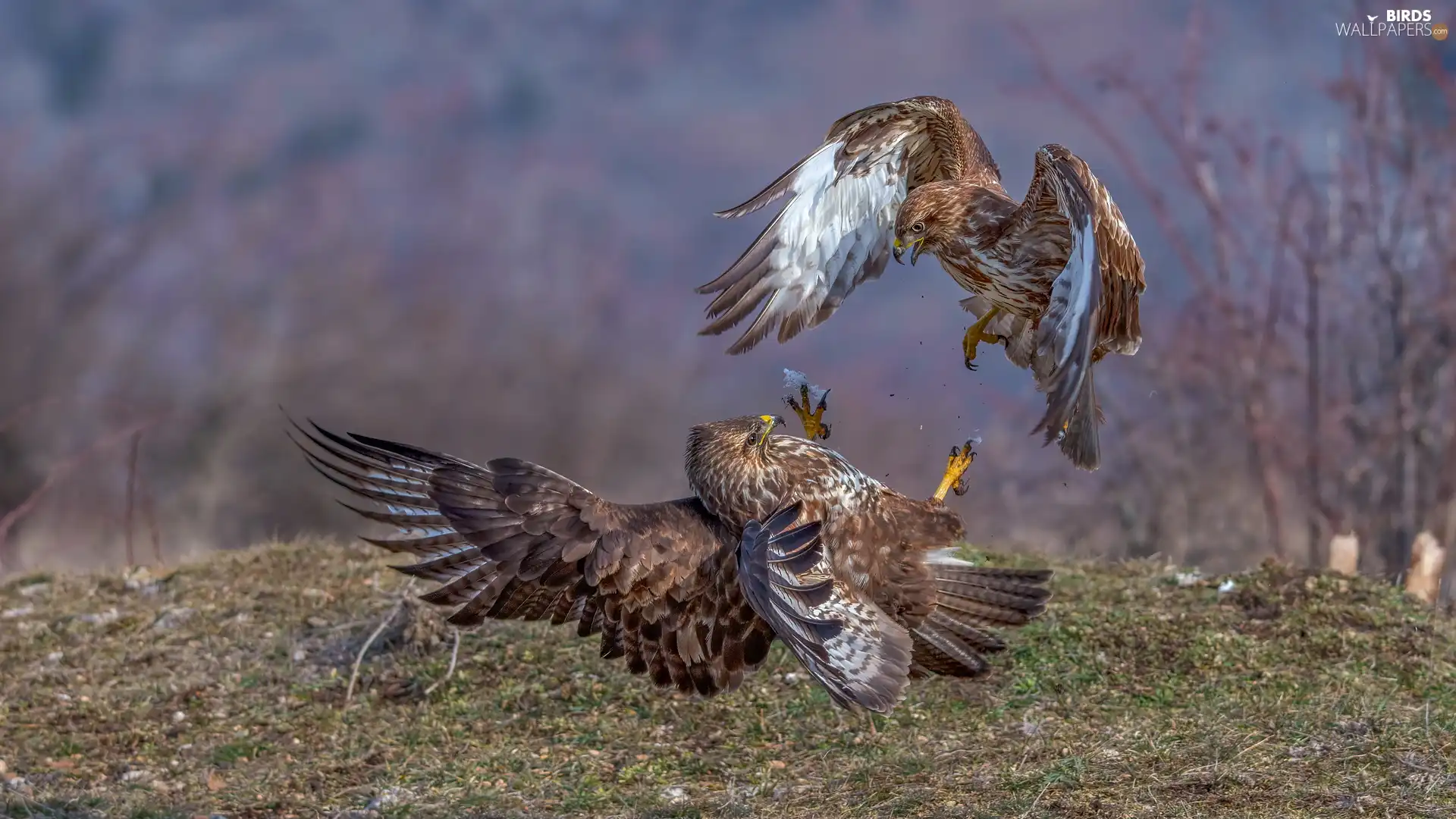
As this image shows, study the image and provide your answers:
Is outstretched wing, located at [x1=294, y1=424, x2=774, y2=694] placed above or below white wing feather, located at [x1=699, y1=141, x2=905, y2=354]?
below

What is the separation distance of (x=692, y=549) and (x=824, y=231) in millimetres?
1589

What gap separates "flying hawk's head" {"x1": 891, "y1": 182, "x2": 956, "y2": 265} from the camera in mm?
4980

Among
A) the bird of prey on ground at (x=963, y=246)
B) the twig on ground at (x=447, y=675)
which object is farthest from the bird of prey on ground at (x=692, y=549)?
the twig on ground at (x=447, y=675)

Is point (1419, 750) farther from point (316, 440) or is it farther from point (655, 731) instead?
point (316, 440)

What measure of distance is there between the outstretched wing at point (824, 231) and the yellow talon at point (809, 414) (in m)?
0.37

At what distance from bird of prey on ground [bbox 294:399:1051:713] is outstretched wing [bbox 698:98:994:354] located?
0.84 meters

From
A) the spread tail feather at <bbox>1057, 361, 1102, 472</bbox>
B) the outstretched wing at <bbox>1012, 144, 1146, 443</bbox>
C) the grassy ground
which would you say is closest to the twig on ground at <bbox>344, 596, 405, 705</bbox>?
the grassy ground

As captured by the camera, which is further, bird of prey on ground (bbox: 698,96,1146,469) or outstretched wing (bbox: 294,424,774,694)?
outstretched wing (bbox: 294,424,774,694)

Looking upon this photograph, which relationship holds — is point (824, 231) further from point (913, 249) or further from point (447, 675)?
point (447, 675)

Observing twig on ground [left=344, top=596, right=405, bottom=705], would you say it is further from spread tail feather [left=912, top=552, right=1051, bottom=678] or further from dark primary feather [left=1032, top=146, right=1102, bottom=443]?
dark primary feather [left=1032, top=146, right=1102, bottom=443]

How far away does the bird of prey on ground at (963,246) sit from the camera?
14.2ft

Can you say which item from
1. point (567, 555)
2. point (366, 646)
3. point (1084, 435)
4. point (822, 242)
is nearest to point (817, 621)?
point (567, 555)

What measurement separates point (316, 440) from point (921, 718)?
9.52 ft

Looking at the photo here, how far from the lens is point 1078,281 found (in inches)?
167
